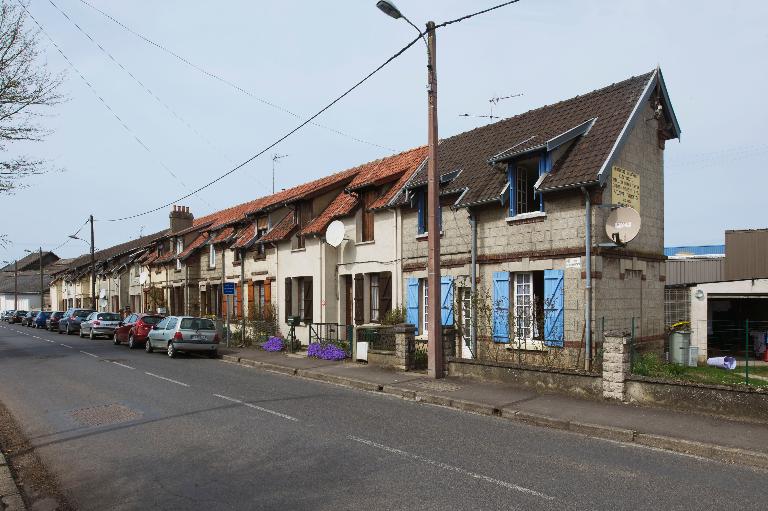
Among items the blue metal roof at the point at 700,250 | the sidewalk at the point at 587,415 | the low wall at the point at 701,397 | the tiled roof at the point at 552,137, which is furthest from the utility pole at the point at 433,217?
the blue metal roof at the point at 700,250

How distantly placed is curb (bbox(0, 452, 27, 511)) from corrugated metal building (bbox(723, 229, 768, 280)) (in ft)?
81.4

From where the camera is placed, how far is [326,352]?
1989 cm

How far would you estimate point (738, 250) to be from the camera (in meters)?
24.1

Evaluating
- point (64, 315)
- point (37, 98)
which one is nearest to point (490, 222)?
point (37, 98)

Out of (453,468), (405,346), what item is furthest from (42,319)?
(453,468)

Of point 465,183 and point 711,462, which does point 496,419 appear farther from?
point 465,183

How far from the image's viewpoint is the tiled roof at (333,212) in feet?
74.7

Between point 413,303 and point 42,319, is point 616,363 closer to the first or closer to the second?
point 413,303

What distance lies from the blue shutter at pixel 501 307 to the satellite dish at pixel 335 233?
755cm

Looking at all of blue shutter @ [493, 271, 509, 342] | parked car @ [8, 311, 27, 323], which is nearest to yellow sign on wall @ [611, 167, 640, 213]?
blue shutter @ [493, 271, 509, 342]

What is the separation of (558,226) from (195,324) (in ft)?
47.8

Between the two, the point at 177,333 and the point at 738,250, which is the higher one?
the point at 738,250

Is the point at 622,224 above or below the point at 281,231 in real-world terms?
below

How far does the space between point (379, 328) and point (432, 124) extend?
6.94 m
